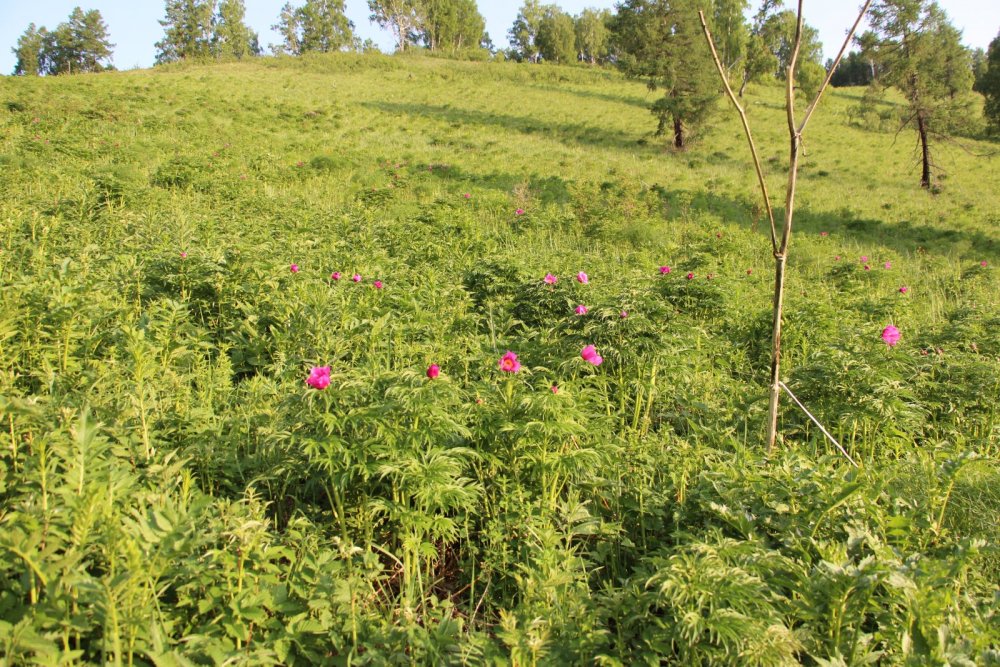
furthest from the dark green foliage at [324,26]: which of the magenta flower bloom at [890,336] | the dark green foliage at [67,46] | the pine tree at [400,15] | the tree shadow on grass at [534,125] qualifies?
the magenta flower bloom at [890,336]

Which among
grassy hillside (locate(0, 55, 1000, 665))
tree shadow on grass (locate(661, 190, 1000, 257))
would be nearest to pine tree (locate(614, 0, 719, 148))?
tree shadow on grass (locate(661, 190, 1000, 257))

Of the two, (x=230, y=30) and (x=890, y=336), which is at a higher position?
(x=230, y=30)

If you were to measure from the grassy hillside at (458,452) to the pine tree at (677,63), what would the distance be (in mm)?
14088

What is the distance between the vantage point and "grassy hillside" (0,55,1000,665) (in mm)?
1499

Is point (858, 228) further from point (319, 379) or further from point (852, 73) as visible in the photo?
point (852, 73)

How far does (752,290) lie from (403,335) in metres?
3.95

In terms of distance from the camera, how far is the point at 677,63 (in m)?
19.5

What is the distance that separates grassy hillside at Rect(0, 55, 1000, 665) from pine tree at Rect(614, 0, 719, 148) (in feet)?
46.2

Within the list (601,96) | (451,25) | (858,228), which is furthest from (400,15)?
(858,228)

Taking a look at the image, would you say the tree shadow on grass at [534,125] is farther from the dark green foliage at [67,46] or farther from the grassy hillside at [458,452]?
the dark green foliage at [67,46]

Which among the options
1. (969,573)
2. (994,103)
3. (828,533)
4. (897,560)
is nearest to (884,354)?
(969,573)

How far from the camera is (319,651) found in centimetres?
167

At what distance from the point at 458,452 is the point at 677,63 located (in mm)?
20845

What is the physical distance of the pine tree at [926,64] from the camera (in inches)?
627
